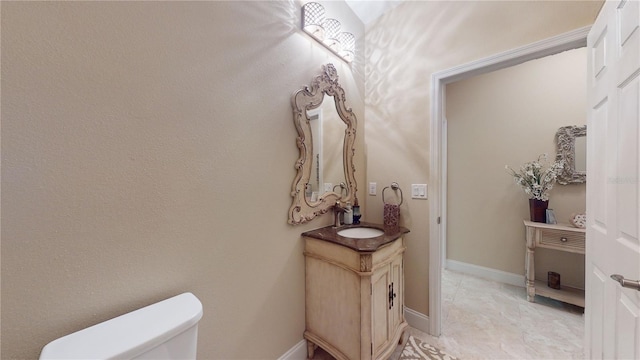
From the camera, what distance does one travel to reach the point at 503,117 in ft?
8.30

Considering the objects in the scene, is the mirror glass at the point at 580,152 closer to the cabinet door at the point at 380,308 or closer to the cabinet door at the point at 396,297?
the cabinet door at the point at 396,297

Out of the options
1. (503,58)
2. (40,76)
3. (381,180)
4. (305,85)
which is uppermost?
(503,58)

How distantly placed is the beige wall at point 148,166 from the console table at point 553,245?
229 cm

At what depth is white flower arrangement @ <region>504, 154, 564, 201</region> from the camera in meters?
2.18

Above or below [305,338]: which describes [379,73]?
above

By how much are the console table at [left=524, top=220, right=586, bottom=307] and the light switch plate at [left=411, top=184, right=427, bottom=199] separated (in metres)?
1.26

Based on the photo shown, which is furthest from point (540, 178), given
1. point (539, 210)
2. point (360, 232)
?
point (360, 232)

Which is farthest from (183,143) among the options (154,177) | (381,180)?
(381,180)

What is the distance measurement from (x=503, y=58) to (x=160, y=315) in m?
2.31

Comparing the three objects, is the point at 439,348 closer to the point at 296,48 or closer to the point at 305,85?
the point at 305,85

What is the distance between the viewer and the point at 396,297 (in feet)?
4.92

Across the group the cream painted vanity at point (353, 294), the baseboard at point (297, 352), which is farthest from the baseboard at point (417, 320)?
the baseboard at point (297, 352)

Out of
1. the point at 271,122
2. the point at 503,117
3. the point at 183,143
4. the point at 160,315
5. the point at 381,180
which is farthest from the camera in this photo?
the point at 503,117

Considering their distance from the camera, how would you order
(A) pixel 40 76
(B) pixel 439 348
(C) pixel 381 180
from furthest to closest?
(C) pixel 381 180
(B) pixel 439 348
(A) pixel 40 76
